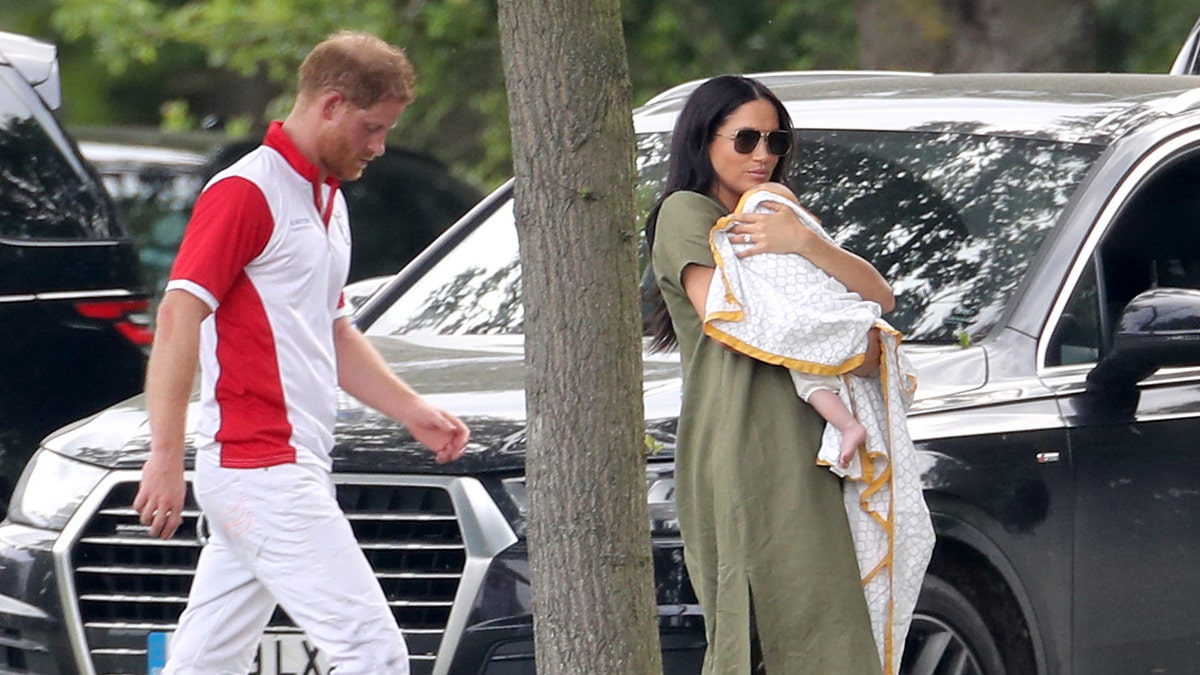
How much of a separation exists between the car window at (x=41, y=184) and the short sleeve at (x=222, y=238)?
2774 millimetres

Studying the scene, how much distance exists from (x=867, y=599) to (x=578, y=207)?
0.89m

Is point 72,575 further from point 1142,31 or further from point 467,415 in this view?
point 1142,31

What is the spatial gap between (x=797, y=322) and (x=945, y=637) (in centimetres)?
95

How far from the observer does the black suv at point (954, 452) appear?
14.2 feet

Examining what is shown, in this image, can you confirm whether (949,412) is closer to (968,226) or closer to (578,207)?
(968,226)

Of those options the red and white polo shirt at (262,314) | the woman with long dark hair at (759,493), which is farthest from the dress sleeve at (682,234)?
the red and white polo shirt at (262,314)

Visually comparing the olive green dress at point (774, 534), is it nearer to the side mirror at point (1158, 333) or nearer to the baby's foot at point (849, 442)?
the baby's foot at point (849, 442)

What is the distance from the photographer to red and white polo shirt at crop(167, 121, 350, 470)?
13.3ft

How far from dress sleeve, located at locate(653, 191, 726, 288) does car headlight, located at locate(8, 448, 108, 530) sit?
1429 mm

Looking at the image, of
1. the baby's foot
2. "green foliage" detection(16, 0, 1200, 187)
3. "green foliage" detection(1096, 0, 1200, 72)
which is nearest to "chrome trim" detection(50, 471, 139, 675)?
the baby's foot

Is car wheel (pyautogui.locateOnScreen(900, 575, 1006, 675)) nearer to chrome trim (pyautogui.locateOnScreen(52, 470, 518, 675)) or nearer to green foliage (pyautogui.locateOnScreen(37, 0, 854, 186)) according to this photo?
chrome trim (pyautogui.locateOnScreen(52, 470, 518, 675))

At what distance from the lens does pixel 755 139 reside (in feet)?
13.1

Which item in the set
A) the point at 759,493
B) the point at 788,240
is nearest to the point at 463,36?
the point at 788,240

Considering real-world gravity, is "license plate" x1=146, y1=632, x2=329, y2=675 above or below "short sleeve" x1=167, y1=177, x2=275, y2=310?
below
